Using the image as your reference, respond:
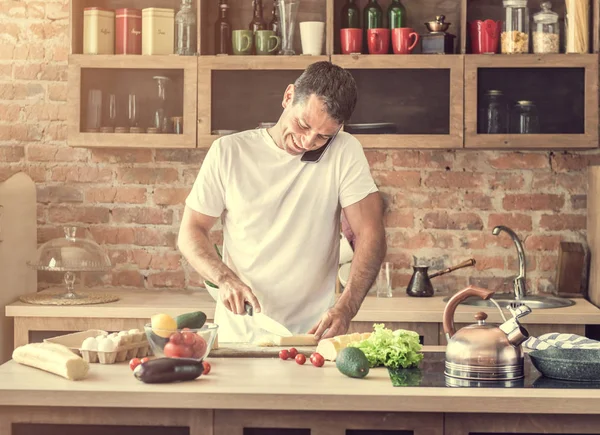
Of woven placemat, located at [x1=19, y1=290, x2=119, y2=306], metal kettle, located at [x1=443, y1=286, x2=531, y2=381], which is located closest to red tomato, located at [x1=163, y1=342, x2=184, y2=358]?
metal kettle, located at [x1=443, y1=286, x2=531, y2=381]

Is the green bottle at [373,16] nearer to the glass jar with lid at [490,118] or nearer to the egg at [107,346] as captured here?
the glass jar with lid at [490,118]

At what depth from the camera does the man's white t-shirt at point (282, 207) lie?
3062 millimetres

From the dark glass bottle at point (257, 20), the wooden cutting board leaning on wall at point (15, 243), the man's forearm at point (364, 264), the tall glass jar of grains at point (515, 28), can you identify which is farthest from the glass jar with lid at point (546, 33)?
the wooden cutting board leaning on wall at point (15, 243)

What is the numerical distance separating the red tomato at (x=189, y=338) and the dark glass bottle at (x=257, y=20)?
2.16 m

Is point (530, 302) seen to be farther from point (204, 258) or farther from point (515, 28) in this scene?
point (204, 258)

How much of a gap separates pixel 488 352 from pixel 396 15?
2.26 m

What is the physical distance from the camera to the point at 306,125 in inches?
112

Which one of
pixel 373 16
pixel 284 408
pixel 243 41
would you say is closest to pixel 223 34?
pixel 243 41

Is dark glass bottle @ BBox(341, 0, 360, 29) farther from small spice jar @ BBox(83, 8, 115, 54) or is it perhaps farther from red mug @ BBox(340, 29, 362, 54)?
small spice jar @ BBox(83, 8, 115, 54)

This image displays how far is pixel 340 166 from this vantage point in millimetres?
3068

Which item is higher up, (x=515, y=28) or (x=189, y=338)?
(x=515, y=28)

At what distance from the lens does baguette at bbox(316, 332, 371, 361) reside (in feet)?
7.95

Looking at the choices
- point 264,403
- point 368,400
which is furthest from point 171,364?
point 368,400

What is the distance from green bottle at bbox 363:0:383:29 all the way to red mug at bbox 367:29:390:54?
2.7 inches
